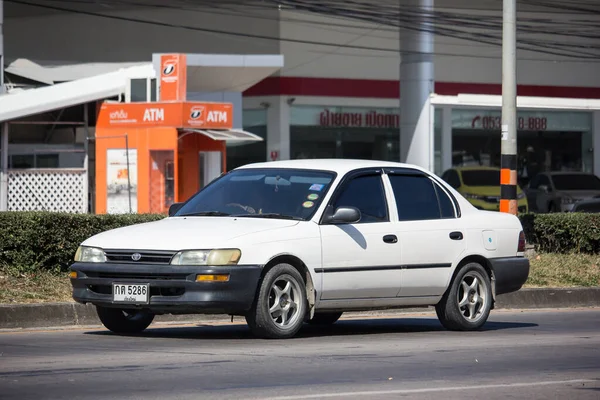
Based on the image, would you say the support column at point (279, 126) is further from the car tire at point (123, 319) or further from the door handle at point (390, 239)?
the car tire at point (123, 319)

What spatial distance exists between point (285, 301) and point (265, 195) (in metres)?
1.18

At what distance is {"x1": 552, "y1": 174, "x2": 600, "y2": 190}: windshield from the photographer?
36528 millimetres

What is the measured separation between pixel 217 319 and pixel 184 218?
229 cm

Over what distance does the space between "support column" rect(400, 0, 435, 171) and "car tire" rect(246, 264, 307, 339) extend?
26738 mm

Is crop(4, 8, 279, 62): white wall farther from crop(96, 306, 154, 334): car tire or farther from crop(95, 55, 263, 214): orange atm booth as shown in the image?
crop(96, 306, 154, 334): car tire

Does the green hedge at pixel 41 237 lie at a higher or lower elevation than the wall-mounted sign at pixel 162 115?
lower

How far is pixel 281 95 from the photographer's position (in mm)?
44156

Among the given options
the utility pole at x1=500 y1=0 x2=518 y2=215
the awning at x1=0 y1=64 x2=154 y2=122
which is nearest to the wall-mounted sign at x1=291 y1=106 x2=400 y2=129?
the awning at x1=0 y1=64 x2=154 y2=122

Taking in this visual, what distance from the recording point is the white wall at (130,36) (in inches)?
1700

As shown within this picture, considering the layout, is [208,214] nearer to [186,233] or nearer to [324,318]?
[186,233]

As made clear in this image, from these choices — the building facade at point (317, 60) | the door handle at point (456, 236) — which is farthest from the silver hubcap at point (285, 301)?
the building facade at point (317, 60)

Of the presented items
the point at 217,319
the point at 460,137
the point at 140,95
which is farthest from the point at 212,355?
the point at 460,137

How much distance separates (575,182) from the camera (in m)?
36.8

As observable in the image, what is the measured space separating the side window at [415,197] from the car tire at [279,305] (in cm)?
154
